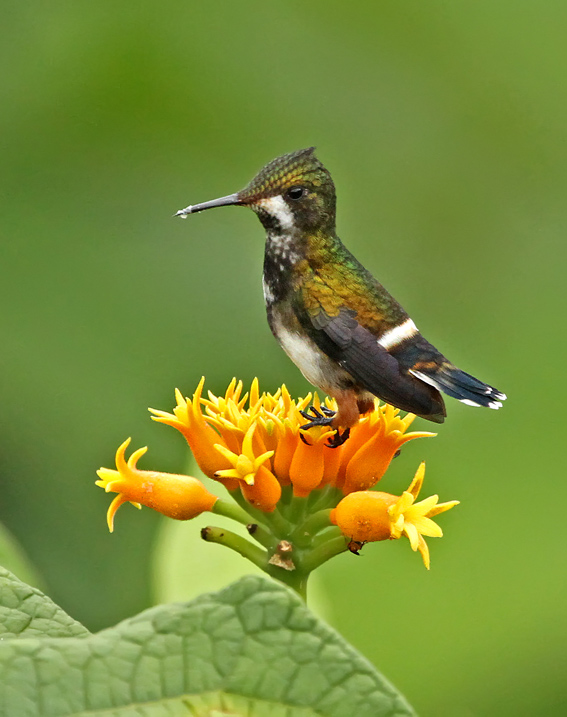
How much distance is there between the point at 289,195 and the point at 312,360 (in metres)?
0.19

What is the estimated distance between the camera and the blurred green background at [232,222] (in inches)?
98.0

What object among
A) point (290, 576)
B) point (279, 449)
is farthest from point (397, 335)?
point (290, 576)

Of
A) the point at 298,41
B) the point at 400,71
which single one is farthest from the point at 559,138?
the point at 298,41

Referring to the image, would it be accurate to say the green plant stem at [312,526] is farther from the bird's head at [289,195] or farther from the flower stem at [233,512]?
the bird's head at [289,195]

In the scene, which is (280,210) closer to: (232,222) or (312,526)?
(312,526)

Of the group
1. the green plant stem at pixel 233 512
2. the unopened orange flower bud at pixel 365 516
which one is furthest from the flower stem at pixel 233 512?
the unopened orange flower bud at pixel 365 516

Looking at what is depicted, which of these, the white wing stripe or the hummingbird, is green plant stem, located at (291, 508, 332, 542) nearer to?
the hummingbird

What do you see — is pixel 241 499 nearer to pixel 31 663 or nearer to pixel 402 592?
pixel 31 663

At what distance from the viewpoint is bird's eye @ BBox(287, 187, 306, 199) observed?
1.20 meters

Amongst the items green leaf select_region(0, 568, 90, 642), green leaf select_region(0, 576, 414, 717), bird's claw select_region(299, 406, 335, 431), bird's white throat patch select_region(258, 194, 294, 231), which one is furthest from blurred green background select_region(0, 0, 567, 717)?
green leaf select_region(0, 576, 414, 717)

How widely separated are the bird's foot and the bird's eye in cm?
25

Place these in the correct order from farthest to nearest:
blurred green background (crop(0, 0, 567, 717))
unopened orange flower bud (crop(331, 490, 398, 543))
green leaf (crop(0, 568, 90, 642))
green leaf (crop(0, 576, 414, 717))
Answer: blurred green background (crop(0, 0, 567, 717))
unopened orange flower bud (crop(331, 490, 398, 543))
green leaf (crop(0, 568, 90, 642))
green leaf (crop(0, 576, 414, 717))

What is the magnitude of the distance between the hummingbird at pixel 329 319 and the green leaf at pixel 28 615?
34 cm

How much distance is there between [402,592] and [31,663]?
4.34ft
